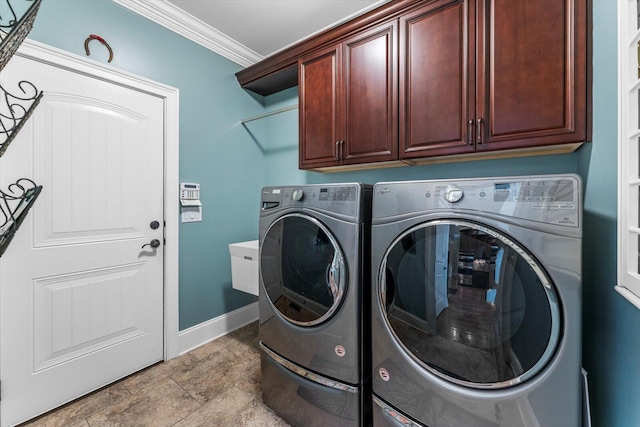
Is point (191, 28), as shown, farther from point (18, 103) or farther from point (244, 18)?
point (18, 103)

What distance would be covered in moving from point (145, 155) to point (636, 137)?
243 cm

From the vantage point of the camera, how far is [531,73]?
122cm

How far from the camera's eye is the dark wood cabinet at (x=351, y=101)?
1.61m

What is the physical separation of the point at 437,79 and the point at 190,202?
193 cm

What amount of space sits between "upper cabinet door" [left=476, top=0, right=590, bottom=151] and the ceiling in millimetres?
845

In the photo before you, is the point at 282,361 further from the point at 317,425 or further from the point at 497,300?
the point at 497,300

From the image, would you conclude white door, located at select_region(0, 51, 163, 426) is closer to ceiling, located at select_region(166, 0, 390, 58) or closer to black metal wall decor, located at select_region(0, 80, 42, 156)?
black metal wall decor, located at select_region(0, 80, 42, 156)

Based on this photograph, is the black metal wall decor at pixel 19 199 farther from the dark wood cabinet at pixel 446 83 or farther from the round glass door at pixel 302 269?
the dark wood cabinet at pixel 446 83

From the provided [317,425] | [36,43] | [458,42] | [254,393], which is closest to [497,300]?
[317,425]

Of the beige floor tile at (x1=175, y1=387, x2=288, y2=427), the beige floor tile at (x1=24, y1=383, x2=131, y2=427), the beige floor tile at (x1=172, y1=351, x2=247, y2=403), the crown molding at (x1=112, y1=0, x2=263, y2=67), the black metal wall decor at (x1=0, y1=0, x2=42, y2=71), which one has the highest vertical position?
the crown molding at (x1=112, y1=0, x2=263, y2=67)

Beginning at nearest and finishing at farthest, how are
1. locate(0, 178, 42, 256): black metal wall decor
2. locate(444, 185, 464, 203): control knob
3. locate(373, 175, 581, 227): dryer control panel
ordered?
locate(373, 175, 581, 227): dryer control panel < locate(444, 185, 464, 203): control knob < locate(0, 178, 42, 256): black metal wall decor

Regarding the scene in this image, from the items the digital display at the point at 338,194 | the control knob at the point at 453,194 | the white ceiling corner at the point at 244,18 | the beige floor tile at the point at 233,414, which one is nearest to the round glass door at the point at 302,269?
the digital display at the point at 338,194

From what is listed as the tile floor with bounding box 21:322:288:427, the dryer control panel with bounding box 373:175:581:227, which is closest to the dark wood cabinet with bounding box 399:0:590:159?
the dryer control panel with bounding box 373:175:581:227

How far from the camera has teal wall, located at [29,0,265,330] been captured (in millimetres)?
1642
